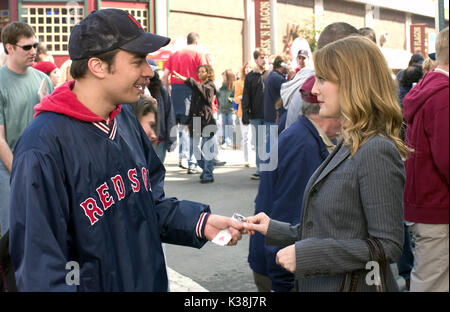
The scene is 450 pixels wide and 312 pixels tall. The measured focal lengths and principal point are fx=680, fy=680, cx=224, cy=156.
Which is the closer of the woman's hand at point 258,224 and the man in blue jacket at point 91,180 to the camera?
the man in blue jacket at point 91,180

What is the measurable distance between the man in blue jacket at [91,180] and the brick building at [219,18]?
14.6 metres

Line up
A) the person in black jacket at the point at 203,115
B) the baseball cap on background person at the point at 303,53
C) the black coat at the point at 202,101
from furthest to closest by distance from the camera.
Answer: the black coat at the point at 202,101
the person in black jacket at the point at 203,115
the baseball cap on background person at the point at 303,53

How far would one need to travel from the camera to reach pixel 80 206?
256 centimetres

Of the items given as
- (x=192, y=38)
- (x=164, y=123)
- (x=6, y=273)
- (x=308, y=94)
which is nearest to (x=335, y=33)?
(x=308, y=94)

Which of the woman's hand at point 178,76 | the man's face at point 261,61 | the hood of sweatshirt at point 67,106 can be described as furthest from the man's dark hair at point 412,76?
the hood of sweatshirt at point 67,106

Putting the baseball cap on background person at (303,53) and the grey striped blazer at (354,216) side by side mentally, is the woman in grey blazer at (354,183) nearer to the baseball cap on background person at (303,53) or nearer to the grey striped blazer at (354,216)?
the grey striped blazer at (354,216)

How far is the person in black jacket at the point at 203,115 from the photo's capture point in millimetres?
11344

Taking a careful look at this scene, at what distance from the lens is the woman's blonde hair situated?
260cm

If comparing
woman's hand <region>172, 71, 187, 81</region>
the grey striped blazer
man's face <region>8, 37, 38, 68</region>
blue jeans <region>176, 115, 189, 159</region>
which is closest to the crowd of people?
the grey striped blazer

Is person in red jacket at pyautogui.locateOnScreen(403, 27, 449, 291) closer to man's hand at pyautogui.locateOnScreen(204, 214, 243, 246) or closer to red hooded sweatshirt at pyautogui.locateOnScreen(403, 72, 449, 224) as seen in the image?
red hooded sweatshirt at pyautogui.locateOnScreen(403, 72, 449, 224)

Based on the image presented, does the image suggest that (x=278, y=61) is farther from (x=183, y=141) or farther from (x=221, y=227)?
(x=221, y=227)

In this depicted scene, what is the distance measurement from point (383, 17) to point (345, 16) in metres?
5.88

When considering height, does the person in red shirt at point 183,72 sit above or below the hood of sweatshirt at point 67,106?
above

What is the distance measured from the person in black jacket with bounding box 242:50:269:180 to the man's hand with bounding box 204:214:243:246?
8599 mm
